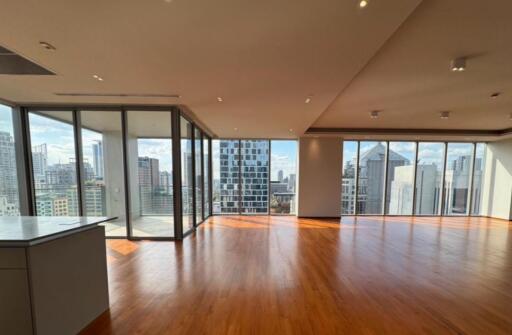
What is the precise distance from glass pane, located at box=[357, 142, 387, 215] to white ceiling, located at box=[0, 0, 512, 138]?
3444 mm

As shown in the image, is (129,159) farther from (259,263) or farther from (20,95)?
(259,263)

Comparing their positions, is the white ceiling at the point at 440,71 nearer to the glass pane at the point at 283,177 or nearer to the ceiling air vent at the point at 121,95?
the glass pane at the point at 283,177

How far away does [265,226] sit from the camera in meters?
5.96

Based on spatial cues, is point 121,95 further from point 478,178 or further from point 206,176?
point 478,178

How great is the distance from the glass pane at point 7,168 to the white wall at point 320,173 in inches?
281

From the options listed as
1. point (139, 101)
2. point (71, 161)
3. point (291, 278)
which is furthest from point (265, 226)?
point (71, 161)

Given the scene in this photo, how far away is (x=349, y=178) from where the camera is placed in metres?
7.63

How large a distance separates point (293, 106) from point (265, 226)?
3.46 metres

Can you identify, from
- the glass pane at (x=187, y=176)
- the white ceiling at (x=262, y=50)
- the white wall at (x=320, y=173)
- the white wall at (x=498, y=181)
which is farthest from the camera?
the white wall at (x=320, y=173)

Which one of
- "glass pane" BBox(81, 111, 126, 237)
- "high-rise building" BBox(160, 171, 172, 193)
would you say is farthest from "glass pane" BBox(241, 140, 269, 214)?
"glass pane" BBox(81, 111, 126, 237)

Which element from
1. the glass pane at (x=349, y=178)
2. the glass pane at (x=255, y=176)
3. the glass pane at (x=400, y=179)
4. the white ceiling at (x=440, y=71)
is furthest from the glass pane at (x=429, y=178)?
the glass pane at (x=255, y=176)

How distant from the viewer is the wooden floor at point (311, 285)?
6.93 feet

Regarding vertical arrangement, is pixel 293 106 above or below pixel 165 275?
above

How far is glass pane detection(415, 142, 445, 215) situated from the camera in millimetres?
7570
